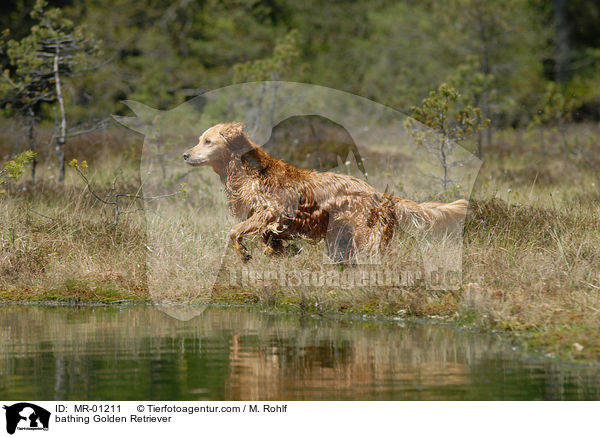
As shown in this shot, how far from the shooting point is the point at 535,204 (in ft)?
46.6

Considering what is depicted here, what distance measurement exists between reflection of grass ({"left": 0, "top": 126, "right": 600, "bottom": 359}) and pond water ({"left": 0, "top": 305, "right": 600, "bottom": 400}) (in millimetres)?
448

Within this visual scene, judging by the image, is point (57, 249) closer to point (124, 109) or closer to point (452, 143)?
point (452, 143)

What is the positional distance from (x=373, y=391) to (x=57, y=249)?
7.14 metres

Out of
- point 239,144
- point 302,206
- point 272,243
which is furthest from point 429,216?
point 239,144

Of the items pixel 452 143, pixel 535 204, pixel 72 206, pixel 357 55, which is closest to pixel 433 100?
pixel 452 143

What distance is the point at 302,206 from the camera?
454 inches

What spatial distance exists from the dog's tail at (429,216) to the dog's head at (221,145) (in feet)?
7.10

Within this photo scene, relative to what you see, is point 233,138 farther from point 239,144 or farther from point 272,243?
point 272,243

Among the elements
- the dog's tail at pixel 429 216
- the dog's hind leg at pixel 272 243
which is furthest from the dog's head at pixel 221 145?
the dog's tail at pixel 429 216

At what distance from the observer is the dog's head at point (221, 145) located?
11.8 metres

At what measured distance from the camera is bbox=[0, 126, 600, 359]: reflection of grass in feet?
31.3
